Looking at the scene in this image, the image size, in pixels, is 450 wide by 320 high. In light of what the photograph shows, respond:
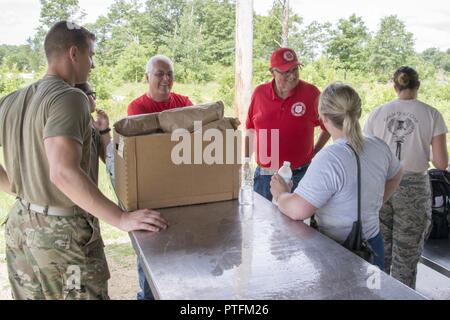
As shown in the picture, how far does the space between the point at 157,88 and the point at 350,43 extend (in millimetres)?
9607

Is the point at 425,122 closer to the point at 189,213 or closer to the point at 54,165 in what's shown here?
the point at 189,213

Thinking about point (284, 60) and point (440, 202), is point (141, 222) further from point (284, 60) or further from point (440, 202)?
point (440, 202)

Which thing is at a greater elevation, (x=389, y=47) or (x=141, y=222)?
(x=389, y=47)

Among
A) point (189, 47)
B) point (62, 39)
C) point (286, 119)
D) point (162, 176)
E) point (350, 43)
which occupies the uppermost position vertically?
point (350, 43)

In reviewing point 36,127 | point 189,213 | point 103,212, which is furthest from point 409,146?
point 36,127

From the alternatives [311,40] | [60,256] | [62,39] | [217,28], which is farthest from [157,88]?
[311,40]

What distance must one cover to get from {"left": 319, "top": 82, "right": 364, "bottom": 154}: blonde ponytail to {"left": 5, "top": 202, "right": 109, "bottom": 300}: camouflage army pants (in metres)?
1.08

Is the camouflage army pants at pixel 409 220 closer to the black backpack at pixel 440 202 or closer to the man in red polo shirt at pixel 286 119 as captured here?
the black backpack at pixel 440 202

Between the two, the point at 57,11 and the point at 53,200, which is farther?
the point at 57,11

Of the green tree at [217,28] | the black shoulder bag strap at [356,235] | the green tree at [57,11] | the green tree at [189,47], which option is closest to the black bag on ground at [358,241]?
the black shoulder bag strap at [356,235]

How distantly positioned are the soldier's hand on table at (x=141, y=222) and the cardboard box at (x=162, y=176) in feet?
0.58

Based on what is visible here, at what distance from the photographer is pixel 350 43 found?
11258 millimetres

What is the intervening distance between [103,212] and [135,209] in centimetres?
28

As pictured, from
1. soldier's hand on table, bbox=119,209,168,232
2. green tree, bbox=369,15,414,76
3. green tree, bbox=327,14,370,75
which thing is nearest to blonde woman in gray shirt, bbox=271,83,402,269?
soldier's hand on table, bbox=119,209,168,232
